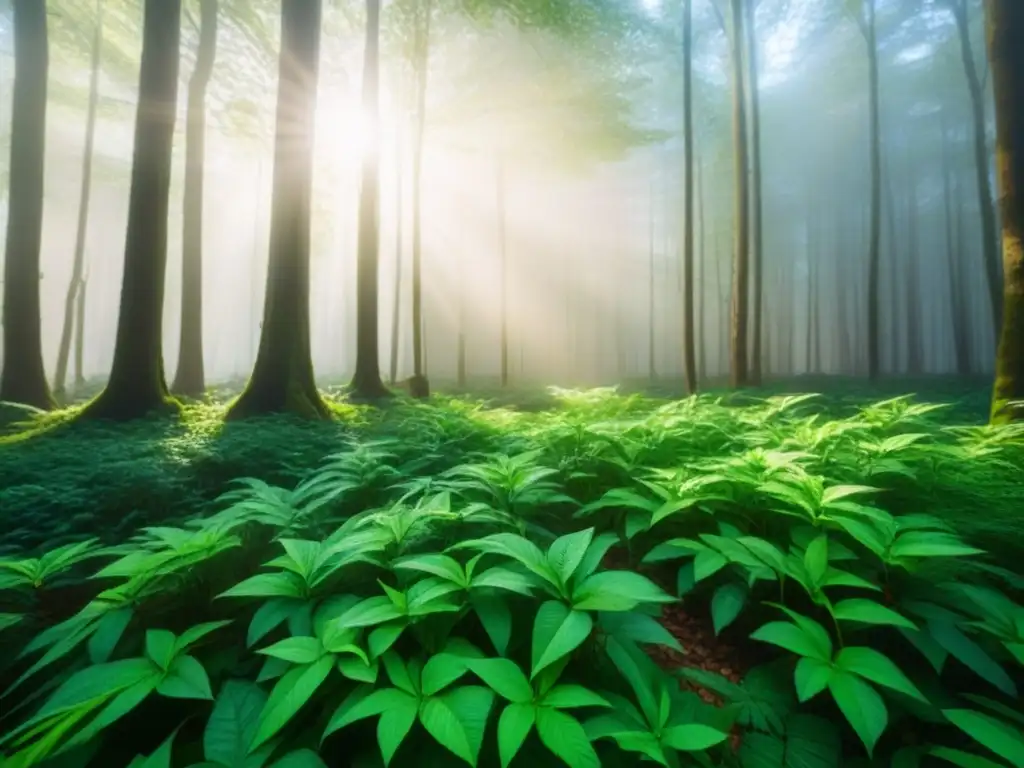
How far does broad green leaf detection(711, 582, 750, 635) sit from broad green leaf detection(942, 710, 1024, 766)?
0.66m

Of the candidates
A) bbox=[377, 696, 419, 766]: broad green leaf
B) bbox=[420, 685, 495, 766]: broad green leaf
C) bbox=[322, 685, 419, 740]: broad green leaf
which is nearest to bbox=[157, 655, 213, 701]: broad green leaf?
bbox=[322, 685, 419, 740]: broad green leaf

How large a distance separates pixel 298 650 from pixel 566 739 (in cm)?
91

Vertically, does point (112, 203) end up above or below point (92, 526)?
above

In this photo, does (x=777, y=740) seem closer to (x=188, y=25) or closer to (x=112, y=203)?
(x=188, y=25)

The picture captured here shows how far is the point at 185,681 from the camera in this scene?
5.19ft

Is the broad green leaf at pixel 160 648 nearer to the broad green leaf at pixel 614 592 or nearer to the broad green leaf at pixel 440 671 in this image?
the broad green leaf at pixel 440 671

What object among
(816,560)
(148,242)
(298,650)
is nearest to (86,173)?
(148,242)

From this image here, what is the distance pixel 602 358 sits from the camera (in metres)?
48.2

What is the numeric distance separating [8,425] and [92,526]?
5.57 m

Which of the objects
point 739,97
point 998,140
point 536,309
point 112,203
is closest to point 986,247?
point 739,97

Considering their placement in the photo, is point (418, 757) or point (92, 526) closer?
point (418, 757)

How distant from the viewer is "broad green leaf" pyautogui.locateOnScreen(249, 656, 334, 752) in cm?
138

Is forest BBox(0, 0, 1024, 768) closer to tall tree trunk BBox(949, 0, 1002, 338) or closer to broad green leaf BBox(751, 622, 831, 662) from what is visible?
broad green leaf BBox(751, 622, 831, 662)

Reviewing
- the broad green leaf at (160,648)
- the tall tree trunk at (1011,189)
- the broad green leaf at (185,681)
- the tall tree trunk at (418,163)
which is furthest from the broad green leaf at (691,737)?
the tall tree trunk at (418,163)
